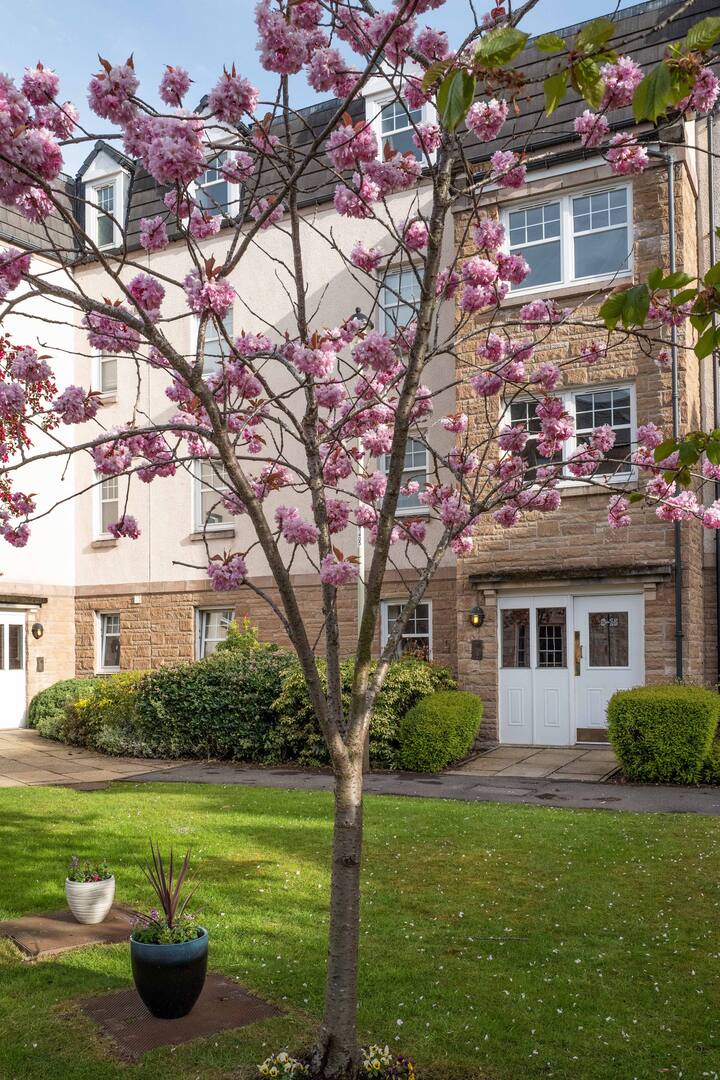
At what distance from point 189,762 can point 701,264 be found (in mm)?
12256

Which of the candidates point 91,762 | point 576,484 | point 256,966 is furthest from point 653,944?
point 91,762

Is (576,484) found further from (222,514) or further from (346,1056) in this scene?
(346,1056)

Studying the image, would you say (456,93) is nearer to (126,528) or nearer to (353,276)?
(353,276)

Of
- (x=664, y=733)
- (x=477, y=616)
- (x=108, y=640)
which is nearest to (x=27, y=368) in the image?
(x=664, y=733)

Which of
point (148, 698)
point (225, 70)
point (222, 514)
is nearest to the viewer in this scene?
point (225, 70)

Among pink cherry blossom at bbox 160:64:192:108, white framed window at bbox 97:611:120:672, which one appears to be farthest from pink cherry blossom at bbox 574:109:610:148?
white framed window at bbox 97:611:120:672

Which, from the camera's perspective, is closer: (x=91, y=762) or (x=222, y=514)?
(x=91, y=762)

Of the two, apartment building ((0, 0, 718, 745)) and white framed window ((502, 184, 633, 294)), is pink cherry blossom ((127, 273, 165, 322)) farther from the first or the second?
white framed window ((502, 184, 633, 294))

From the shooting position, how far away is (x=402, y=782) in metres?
13.1

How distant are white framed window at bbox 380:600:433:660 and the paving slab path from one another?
376 cm

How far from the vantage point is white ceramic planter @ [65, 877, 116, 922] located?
638cm

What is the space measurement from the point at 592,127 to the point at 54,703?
59.5 ft

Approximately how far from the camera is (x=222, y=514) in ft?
68.0

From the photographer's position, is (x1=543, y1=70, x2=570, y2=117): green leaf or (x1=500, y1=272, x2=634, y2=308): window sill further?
(x1=500, y1=272, x2=634, y2=308): window sill
